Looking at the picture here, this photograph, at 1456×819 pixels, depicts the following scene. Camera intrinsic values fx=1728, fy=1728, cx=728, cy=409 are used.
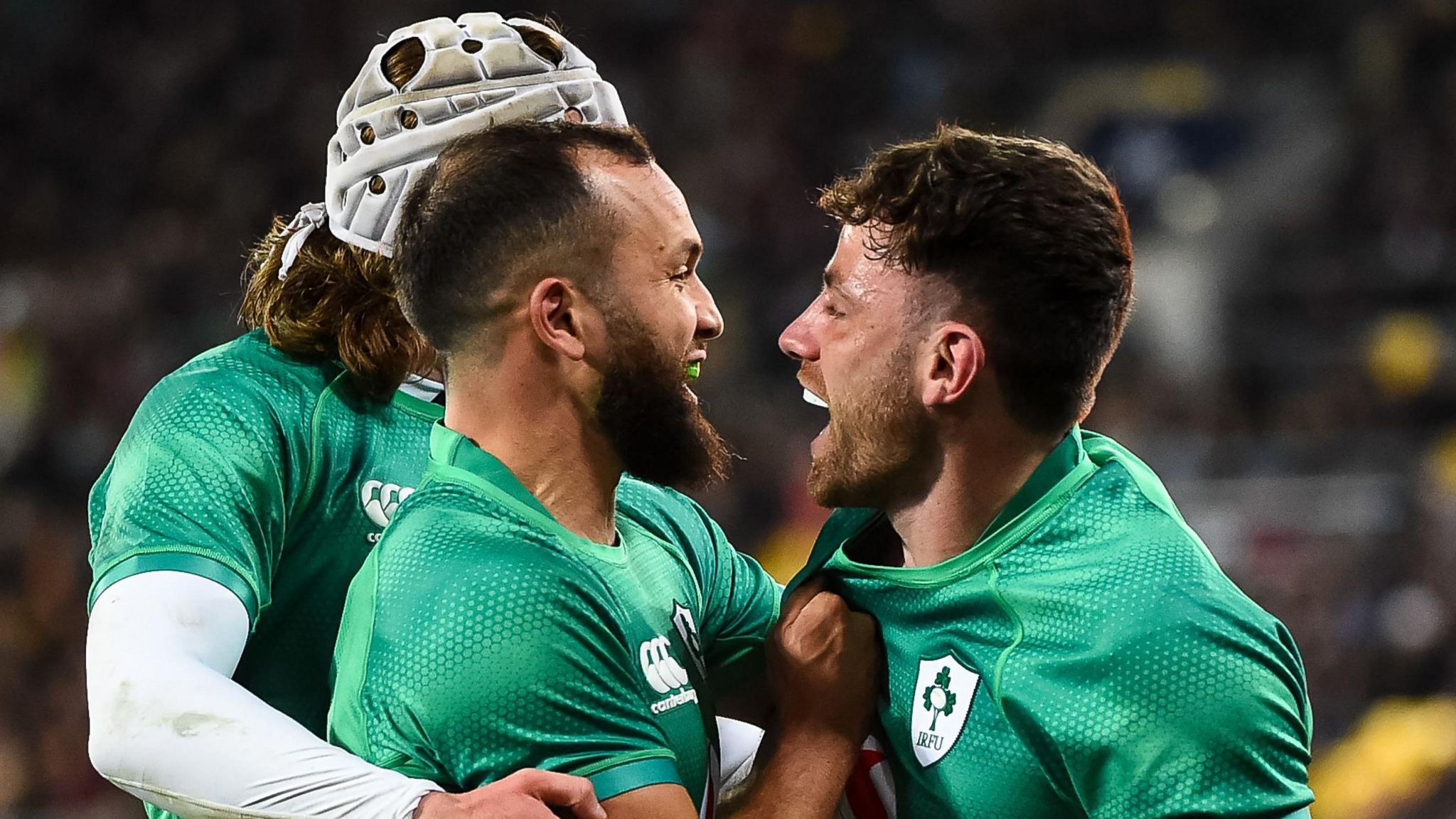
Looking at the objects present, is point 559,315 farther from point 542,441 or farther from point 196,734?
point 196,734

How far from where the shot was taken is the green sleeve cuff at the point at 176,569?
2625 mm

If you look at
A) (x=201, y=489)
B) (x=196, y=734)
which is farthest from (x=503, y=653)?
(x=201, y=489)

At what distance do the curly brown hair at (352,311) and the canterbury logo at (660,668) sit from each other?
0.79 m

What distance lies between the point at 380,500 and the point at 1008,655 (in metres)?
1.12

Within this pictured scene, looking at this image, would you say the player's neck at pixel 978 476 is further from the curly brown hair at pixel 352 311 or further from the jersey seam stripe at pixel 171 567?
the jersey seam stripe at pixel 171 567

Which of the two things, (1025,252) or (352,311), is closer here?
(1025,252)

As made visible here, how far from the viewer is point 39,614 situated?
8.86m

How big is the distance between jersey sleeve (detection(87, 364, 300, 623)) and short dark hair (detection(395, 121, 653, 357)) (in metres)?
0.39

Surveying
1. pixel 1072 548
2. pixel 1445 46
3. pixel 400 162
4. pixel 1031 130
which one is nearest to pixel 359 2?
pixel 1031 130

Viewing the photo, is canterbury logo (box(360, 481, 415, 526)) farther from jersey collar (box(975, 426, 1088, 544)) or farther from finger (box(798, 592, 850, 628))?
jersey collar (box(975, 426, 1088, 544))

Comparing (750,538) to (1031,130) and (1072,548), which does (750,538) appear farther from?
(1072,548)

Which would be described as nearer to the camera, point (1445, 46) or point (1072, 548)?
point (1072, 548)

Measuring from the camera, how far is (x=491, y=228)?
8.52 feet

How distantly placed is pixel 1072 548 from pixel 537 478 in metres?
0.81
